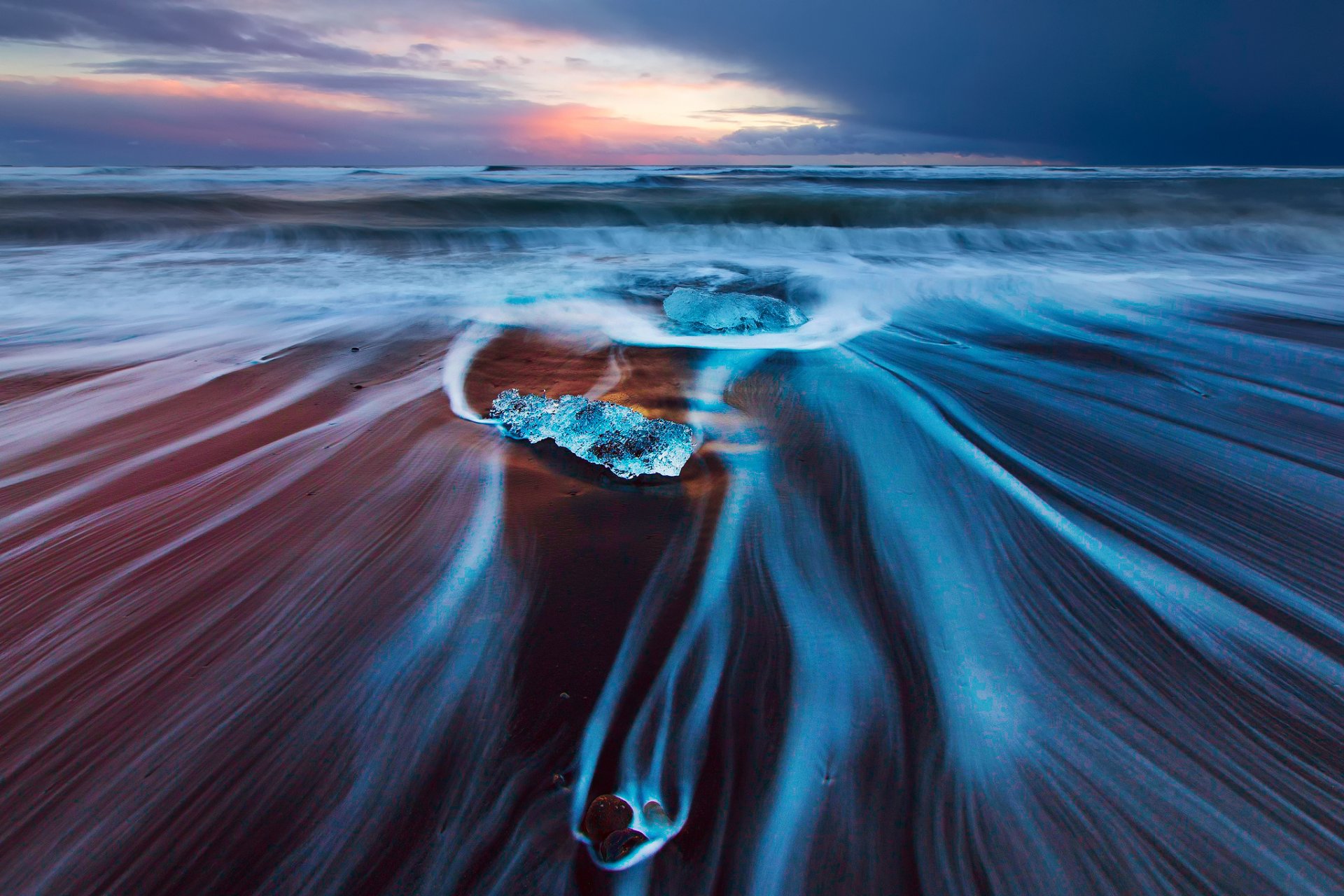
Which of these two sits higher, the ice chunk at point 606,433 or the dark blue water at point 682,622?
the ice chunk at point 606,433

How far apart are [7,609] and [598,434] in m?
1.68

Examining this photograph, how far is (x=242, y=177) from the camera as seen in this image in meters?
17.7

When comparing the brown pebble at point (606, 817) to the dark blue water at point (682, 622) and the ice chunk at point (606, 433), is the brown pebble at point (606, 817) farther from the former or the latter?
the ice chunk at point (606, 433)

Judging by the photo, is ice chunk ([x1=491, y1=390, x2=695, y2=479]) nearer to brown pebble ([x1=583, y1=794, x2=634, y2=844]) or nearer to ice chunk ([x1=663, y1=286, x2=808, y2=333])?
brown pebble ([x1=583, y1=794, x2=634, y2=844])

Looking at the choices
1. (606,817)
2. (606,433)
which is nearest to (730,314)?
(606,433)

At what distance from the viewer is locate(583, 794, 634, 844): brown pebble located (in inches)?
40.9

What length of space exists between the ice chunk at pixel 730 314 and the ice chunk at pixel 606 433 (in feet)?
6.49

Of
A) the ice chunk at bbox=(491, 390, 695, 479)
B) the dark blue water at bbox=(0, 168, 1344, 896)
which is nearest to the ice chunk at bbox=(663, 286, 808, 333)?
the dark blue water at bbox=(0, 168, 1344, 896)

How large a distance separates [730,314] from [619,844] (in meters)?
3.68

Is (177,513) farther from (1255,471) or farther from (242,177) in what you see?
(242,177)

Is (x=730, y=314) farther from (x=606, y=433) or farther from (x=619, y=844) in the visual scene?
(x=619, y=844)

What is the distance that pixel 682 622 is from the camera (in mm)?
1527

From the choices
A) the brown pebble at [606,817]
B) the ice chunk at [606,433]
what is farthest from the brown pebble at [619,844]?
the ice chunk at [606,433]

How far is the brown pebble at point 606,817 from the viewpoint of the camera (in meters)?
1.04
